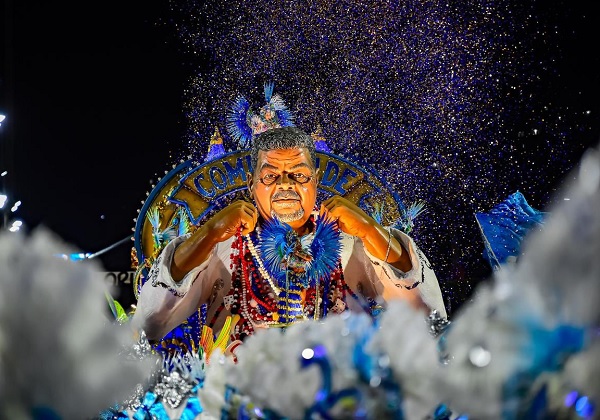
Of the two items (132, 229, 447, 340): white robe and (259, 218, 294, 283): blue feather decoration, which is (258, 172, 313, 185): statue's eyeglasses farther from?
(132, 229, 447, 340): white robe

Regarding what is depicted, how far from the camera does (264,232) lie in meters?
3.44

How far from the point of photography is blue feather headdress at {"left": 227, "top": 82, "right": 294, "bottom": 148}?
3.82 meters

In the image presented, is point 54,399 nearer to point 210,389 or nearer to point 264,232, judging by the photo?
point 210,389

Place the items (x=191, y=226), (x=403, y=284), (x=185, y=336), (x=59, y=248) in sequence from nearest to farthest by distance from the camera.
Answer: (x=59, y=248)
(x=403, y=284)
(x=185, y=336)
(x=191, y=226)

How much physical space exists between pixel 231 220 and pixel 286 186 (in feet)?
1.08

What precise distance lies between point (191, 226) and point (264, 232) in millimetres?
622

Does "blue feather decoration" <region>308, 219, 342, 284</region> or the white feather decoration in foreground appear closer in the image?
the white feather decoration in foreground

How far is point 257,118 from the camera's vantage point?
384 centimetres

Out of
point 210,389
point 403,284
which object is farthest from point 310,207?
point 210,389

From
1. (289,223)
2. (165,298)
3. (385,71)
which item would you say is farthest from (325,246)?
(385,71)

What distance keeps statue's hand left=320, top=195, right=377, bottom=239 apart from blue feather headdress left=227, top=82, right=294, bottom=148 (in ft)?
2.23

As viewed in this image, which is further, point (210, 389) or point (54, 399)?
point (210, 389)

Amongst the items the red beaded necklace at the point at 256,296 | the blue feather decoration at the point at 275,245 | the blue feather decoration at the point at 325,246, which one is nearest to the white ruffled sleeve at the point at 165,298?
the red beaded necklace at the point at 256,296

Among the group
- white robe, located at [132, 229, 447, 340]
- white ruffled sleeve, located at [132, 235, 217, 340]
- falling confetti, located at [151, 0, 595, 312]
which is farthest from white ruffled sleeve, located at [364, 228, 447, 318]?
falling confetti, located at [151, 0, 595, 312]
